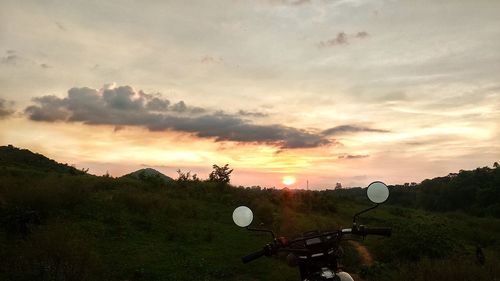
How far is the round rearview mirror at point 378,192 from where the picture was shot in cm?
450

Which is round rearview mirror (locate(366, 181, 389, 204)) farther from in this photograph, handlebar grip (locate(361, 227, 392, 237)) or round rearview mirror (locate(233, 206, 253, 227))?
round rearview mirror (locate(233, 206, 253, 227))

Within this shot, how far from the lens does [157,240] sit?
15.3 m

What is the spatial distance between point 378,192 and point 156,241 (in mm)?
12010

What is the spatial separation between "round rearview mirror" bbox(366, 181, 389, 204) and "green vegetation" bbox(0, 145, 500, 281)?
6.58 metres

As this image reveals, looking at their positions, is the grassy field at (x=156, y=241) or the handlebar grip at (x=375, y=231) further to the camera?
the grassy field at (x=156, y=241)

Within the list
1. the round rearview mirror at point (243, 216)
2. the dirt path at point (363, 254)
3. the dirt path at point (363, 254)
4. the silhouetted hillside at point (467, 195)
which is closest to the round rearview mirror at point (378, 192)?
the round rearview mirror at point (243, 216)

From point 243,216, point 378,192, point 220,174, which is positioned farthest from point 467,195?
point 243,216

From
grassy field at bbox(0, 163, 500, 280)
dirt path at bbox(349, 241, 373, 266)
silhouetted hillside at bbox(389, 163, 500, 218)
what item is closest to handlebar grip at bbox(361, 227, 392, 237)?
grassy field at bbox(0, 163, 500, 280)

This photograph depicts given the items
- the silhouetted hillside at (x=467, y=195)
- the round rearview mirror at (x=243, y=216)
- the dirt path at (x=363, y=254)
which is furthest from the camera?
the silhouetted hillside at (x=467, y=195)

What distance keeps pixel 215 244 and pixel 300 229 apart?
4134mm

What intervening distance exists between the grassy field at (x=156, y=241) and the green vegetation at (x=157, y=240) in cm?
3

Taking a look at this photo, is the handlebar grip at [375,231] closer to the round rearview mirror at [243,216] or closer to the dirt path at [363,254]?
the round rearview mirror at [243,216]

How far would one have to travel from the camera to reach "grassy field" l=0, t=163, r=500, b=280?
1032 cm

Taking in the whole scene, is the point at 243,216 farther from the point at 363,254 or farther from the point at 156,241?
the point at 363,254
